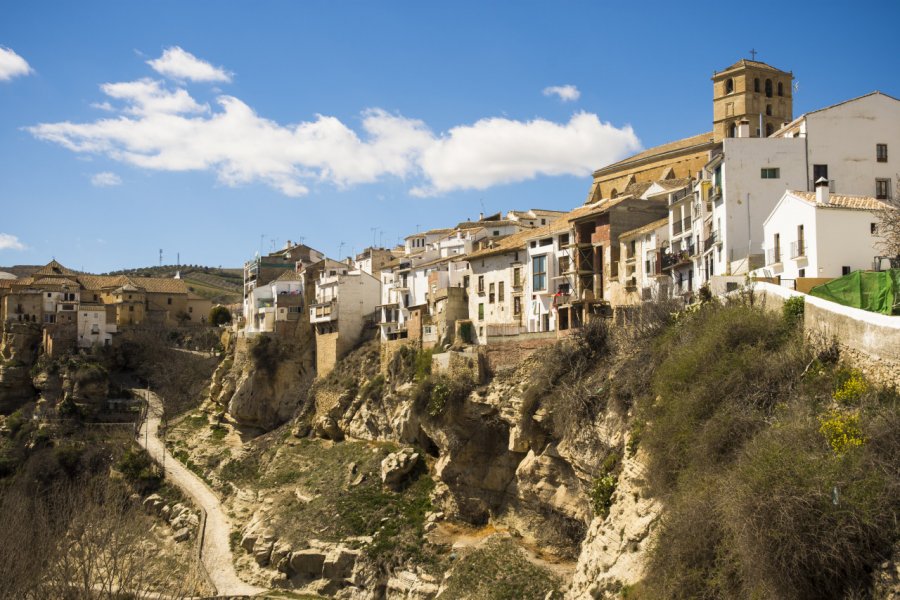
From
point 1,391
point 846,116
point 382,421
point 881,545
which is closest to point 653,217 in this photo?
point 846,116

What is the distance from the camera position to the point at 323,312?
199 feet

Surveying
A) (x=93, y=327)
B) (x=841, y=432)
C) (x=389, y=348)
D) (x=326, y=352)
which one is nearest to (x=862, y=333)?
(x=841, y=432)

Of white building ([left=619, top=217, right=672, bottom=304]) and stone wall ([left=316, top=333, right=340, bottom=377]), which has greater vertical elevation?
white building ([left=619, top=217, right=672, bottom=304])

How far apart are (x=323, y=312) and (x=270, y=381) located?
5.89 m

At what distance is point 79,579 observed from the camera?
31.4 metres

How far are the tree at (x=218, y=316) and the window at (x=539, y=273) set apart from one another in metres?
49.3

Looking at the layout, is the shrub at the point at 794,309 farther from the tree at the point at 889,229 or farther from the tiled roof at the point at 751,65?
the tiled roof at the point at 751,65

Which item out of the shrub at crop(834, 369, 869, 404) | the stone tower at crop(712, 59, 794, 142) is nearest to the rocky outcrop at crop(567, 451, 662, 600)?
the shrub at crop(834, 369, 869, 404)

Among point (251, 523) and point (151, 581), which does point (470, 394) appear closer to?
point (251, 523)

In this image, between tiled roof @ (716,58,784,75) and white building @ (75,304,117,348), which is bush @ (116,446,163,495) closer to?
white building @ (75,304,117,348)

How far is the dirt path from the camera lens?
41.4 m

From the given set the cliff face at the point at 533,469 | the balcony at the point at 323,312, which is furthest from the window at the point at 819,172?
the balcony at the point at 323,312

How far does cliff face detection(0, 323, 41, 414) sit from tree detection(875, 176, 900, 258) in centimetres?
6488

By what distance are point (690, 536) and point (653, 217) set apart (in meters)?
26.5
